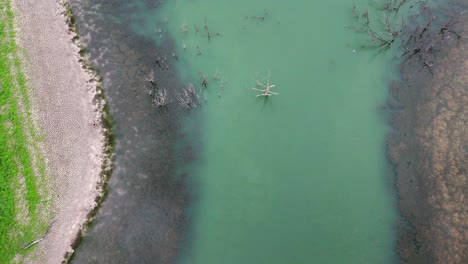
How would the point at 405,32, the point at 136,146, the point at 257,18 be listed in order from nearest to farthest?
1. the point at 136,146
2. the point at 405,32
3. the point at 257,18

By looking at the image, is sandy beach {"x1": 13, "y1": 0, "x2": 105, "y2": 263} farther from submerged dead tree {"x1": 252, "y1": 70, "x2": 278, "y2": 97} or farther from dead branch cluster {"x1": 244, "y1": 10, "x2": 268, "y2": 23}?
dead branch cluster {"x1": 244, "y1": 10, "x2": 268, "y2": 23}

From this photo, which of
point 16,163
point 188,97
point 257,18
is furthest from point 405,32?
point 16,163

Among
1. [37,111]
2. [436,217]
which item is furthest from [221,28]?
[436,217]

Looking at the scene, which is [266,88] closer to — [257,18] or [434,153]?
[257,18]

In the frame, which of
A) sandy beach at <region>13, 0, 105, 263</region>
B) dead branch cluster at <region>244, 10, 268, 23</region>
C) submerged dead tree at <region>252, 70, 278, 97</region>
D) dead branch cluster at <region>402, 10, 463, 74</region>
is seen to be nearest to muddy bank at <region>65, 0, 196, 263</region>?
sandy beach at <region>13, 0, 105, 263</region>

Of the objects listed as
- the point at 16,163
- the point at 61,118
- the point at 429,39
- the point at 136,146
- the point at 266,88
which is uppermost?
the point at 429,39

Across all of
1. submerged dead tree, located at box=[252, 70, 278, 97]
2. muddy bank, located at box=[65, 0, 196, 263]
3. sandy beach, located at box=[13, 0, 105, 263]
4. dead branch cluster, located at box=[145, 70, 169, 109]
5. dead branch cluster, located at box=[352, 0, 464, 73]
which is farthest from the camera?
dead branch cluster, located at box=[352, 0, 464, 73]
